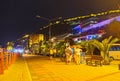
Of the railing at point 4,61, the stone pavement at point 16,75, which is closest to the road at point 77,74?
the stone pavement at point 16,75

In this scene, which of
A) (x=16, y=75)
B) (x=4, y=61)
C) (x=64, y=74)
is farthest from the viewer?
(x=4, y=61)

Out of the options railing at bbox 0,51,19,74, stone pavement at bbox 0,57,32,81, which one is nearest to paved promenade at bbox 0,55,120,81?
stone pavement at bbox 0,57,32,81

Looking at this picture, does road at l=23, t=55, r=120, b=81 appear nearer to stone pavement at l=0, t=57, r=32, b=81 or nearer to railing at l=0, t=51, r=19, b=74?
stone pavement at l=0, t=57, r=32, b=81

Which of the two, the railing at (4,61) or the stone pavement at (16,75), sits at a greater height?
the railing at (4,61)

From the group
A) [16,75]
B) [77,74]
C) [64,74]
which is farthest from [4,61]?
[77,74]

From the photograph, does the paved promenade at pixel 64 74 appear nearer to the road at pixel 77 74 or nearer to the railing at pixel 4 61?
the road at pixel 77 74

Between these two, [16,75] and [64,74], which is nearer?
[16,75]

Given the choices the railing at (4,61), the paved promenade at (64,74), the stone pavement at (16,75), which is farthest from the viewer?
the railing at (4,61)

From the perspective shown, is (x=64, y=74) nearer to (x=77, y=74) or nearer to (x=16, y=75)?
(x=77, y=74)

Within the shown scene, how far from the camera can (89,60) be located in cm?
3053

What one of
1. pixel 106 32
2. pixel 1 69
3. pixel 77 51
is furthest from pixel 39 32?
pixel 1 69

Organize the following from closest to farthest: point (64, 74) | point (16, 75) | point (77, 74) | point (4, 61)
Result: point (16, 75) → point (77, 74) → point (64, 74) → point (4, 61)

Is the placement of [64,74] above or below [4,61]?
below

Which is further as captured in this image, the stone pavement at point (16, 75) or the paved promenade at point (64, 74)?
the paved promenade at point (64, 74)
